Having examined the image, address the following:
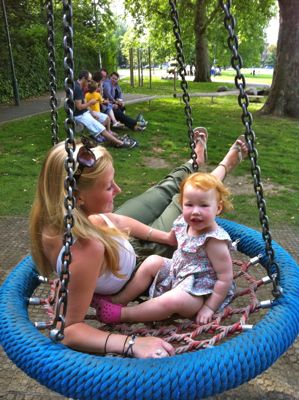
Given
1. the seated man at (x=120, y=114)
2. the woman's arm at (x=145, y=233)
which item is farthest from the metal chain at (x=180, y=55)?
the seated man at (x=120, y=114)

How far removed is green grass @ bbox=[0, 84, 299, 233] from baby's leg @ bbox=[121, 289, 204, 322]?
10.1 feet

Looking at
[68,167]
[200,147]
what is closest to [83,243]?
[68,167]

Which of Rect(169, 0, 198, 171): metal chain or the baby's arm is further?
Rect(169, 0, 198, 171): metal chain

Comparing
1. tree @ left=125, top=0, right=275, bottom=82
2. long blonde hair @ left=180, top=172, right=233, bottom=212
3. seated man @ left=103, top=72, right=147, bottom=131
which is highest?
tree @ left=125, top=0, right=275, bottom=82

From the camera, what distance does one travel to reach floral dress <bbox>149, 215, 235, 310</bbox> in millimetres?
1942

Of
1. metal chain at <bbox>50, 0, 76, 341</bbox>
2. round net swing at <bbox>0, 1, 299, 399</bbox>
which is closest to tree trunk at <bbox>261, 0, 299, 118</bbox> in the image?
round net swing at <bbox>0, 1, 299, 399</bbox>

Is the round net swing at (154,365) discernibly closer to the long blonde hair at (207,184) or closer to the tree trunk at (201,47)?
the long blonde hair at (207,184)

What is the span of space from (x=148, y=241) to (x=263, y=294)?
4.57ft

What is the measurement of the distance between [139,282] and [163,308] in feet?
0.66

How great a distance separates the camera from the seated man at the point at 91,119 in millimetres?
7155

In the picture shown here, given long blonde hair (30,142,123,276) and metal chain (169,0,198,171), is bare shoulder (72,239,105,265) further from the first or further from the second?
metal chain (169,0,198,171)

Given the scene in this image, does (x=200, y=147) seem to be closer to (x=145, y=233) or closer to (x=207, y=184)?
(x=145, y=233)

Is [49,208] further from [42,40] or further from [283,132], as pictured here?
[42,40]

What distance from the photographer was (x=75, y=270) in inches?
58.8
